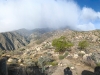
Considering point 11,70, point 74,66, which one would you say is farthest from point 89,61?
point 11,70

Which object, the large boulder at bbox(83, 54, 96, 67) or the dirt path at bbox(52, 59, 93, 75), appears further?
the large boulder at bbox(83, 54, 96, 67)

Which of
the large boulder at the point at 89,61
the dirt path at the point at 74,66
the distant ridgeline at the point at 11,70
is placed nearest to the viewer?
the distant ridgeline at the point at 11,70

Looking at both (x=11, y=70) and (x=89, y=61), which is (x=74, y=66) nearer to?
(x=89, y=61)

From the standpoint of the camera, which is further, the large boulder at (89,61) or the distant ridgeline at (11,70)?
the large boulder at (89,61)

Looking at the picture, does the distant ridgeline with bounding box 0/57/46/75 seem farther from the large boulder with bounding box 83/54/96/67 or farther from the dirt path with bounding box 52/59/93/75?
the large boulder with bounding box 83/54/96/67

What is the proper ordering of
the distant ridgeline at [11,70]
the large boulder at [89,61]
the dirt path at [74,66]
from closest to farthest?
the distant ridgeline at [11,70] → the dirt path at [74,66] → the large boulder at [89,61]

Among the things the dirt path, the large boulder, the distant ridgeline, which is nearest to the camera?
the distant ridgeline

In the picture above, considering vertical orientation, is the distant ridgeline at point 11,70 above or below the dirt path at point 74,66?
above

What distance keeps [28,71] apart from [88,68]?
12855 millimetres

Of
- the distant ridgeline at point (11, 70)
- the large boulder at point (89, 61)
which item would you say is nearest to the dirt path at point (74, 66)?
the large boulder at point (89, 61)

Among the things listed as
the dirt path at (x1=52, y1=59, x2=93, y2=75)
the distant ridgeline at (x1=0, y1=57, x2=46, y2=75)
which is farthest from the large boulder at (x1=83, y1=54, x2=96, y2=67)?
the distant ridgeline at (x1=0, y1=57, x2=46, y2=75)

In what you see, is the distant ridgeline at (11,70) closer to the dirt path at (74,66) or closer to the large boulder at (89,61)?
the dirt path at (74,66)

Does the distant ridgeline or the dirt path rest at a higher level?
the distant ridgeline

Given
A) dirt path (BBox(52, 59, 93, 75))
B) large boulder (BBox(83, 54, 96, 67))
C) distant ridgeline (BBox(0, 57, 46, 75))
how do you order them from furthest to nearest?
large boulder (BBox(83, 54, 96, 67)) < dirt path (BBox(52, 59, 93, 75)) < distant ridgeline (BBox(0, 57, 46, 75))
